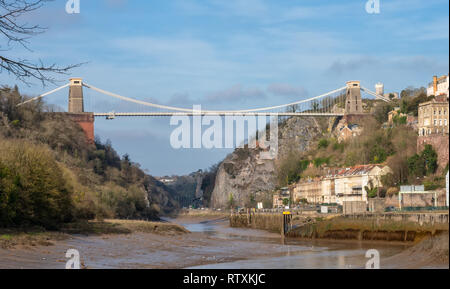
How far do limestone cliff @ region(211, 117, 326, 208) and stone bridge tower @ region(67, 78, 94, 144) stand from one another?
32.3m

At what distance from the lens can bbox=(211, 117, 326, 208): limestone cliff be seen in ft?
404

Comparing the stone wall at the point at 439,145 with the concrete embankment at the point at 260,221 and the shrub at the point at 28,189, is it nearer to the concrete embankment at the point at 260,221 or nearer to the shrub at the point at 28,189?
the concrete embankment at the point at 260,221

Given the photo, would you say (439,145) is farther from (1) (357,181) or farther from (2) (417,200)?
(2) (417,200)

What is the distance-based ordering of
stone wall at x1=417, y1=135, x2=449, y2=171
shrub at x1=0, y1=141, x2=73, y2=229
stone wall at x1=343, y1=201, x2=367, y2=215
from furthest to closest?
stone wall at x1=417, y1=135, x2=449, y2=171 < stone wall at x1=343, y1=201, x2=367, y2=215 < shrub at x1=0, y1=141, x2=73, y2=229

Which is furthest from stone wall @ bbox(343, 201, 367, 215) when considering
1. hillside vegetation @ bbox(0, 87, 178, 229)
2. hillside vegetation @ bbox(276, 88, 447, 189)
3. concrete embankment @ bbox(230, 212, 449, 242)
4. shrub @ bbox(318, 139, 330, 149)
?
shrub @ bbox(318, 139, 330, 149)

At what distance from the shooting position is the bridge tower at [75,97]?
4104 inches

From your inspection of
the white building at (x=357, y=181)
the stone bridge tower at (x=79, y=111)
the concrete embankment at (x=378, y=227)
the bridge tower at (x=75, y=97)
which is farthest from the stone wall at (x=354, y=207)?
the bridge tower at (x=75, y=97)

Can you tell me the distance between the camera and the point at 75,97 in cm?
10481

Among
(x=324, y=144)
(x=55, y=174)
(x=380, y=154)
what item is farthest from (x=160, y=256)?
(x=324, y=144)

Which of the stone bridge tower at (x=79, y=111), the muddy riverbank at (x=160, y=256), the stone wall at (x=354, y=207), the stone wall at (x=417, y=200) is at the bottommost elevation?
the muddy riverbank at (x=160, y=256)

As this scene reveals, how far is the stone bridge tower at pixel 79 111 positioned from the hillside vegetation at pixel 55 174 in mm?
1867

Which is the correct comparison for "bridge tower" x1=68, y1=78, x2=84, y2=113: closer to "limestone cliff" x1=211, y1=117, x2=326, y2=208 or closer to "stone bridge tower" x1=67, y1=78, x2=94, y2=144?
"stone bridge tower" x1=67, y1=78, x2=94, y2=144

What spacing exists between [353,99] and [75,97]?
45.6m
